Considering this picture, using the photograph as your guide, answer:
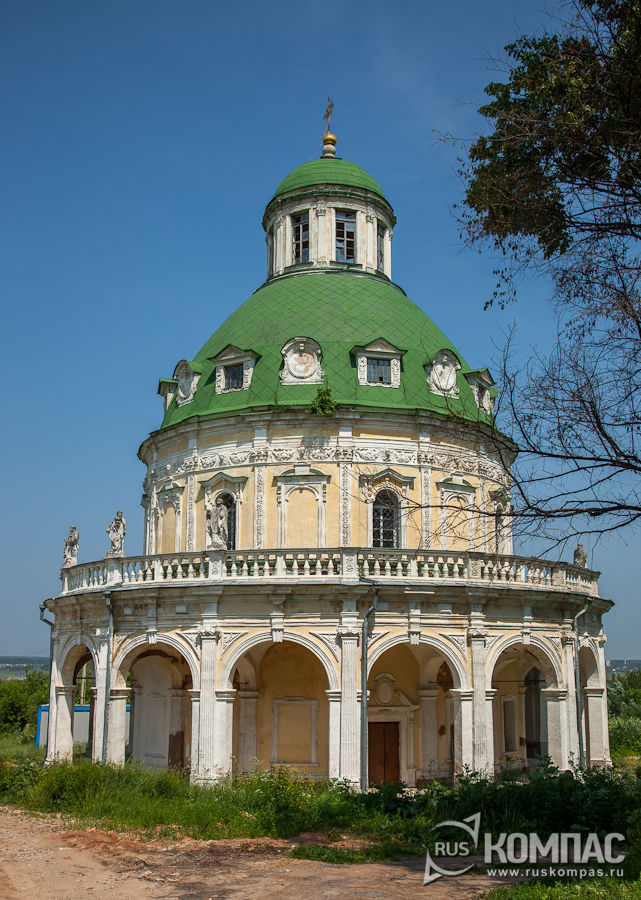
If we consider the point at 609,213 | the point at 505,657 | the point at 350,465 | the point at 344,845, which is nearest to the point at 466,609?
the point at 505,657

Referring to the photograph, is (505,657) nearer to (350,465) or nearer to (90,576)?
(350,465)

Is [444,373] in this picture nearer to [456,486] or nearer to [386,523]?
[456,486]

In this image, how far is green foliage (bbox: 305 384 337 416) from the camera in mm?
26750

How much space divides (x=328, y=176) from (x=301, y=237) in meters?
2.59

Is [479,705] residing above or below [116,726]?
above

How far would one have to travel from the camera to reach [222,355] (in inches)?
1142

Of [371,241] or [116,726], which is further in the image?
[371,241]

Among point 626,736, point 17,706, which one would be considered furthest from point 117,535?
point 17,706

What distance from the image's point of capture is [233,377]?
95.4 ft

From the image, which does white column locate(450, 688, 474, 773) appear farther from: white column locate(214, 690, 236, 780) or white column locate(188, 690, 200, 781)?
white column locate(188, 690, 200, 781)

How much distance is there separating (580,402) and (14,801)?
618 inches

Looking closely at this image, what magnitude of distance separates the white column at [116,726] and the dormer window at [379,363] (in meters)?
12.0

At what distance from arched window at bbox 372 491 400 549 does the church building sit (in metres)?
0.06

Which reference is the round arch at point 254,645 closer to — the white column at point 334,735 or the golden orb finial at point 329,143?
the white column at point 334,735
